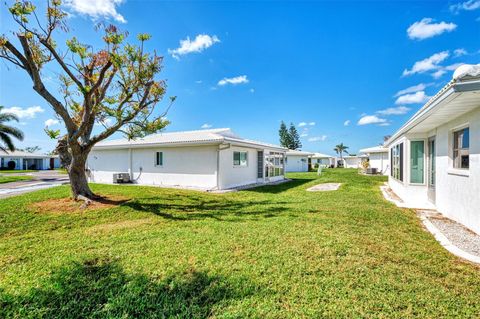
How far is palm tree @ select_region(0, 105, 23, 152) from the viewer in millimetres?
24047

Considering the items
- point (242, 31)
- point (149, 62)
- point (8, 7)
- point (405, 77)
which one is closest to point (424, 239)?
point (149, 62)

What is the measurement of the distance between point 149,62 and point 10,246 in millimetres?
7402

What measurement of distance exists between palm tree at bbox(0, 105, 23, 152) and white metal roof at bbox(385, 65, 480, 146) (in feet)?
113

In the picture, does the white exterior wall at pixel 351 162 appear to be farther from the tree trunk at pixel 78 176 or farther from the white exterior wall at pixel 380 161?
the tree trunk at pixel 78 176

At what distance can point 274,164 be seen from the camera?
2083 centimetres

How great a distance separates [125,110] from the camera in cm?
988

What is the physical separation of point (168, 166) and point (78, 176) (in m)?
6.61

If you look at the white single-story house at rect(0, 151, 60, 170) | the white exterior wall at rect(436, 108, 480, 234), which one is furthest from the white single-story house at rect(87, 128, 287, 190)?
the white single-story house at rect(0, 151, 60, 170)

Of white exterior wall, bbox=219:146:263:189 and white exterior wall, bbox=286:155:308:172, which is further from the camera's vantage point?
white exterior wall, bbox=286:155:308:172

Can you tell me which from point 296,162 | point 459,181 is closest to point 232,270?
point 459,181

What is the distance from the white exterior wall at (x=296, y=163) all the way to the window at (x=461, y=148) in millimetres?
29847

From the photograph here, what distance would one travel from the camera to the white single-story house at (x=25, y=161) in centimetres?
4231

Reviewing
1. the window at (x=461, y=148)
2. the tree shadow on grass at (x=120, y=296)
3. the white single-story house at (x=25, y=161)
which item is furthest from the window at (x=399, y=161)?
the white single-story house at (x=25, y=161)

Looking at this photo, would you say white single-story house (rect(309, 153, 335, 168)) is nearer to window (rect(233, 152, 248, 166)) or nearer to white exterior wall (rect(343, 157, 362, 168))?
white exterior wall (rect(343, 157, 362, 168))
